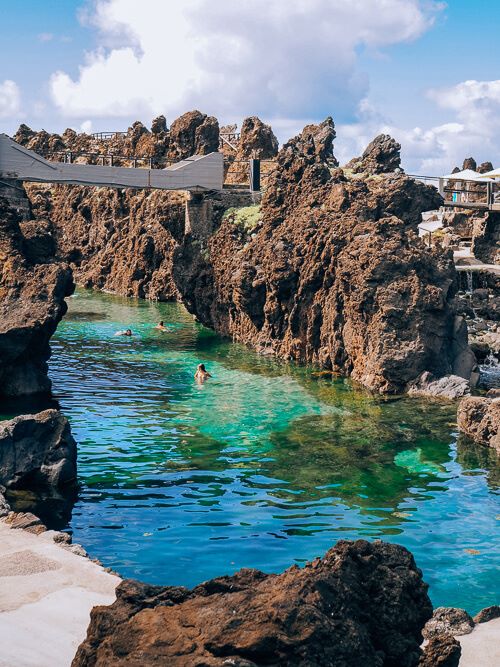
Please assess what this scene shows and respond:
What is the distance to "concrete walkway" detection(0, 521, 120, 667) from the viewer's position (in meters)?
12.0

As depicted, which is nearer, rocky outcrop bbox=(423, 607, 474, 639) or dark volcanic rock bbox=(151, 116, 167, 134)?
A: rocky outcrop bbox=(423, 607, 474, 639)

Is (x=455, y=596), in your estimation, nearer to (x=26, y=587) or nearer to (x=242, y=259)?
(x=26, y=587)

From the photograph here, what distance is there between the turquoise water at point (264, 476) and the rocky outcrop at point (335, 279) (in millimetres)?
2264

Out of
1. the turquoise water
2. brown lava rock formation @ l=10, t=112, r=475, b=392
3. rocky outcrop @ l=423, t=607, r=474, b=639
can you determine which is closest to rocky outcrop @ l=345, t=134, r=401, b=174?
brown lava rock formation @ l=10, t=112, r=475, b=392

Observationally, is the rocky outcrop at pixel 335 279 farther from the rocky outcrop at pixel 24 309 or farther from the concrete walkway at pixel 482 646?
the concrete walkway at pixel 482 646

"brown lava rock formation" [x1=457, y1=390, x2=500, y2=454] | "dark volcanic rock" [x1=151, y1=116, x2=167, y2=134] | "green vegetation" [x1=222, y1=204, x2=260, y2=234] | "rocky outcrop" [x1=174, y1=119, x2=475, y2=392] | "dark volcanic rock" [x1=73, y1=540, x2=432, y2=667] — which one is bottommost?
"brown lava rock formation" [x1=457, y1=390, x2=500, y2=454]

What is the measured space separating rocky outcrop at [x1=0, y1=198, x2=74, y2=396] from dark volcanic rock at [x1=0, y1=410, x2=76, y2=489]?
905cm

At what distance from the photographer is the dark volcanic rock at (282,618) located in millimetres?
8883

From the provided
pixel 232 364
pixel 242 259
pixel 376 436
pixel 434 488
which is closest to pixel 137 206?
pixel 242 259

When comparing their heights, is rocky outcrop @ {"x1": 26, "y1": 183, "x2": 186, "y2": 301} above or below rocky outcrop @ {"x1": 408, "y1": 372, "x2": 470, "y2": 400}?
above

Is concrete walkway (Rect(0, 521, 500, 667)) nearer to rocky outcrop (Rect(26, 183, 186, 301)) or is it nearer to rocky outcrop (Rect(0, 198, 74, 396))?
rocky outcrop (Rect(0, 198, 74, 396))

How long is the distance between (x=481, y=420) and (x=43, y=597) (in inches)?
652

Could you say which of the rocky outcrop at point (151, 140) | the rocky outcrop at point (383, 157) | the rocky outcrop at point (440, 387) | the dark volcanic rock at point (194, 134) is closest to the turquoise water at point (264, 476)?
the rocky outcrop at point (440, 387)

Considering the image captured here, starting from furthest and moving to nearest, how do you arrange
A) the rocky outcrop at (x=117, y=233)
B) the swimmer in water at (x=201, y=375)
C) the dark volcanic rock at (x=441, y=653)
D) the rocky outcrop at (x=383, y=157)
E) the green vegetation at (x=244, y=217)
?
the rocky outcrop at (x=117, y=233)
the rocky outcrop at (x=383, y=157)
the green vegetation at (x=244, y=217)
the swimmer in water at (x=201, y=375)
the dark volcanic rock at (x=441, y=653)
